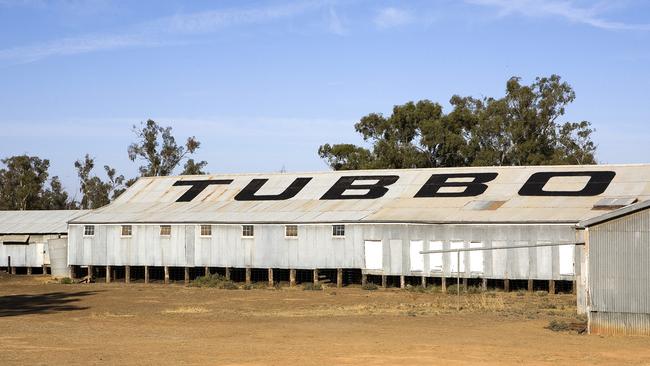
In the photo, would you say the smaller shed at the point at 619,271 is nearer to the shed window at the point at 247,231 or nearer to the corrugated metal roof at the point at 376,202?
the corrugated metal roof at the point at 376,202

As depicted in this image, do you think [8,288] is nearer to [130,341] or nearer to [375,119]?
[130,341]

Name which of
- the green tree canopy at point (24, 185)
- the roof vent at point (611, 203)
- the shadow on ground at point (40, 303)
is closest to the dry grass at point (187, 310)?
the shadow on ground at point (40, 303)

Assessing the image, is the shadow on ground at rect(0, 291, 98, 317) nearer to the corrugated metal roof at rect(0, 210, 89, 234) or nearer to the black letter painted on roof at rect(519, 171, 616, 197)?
the corrugated metal roof at rect(0, 210, 89, 234)

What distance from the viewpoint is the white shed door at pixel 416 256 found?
175 ft

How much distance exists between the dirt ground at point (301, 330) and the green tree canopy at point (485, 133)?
46.2 m

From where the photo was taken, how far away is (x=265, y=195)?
6359 cm

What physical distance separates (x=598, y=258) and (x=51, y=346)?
16.5 m

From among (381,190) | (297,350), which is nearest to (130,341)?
(297,350)

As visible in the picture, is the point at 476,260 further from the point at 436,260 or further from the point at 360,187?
the point at 360,187

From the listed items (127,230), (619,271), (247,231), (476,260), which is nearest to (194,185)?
(127,230)

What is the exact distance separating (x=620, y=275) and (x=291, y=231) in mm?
28434

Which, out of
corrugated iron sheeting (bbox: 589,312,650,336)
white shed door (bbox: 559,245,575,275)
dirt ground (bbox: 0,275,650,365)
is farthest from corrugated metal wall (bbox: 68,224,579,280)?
corrugated iron sheeting (bbox: 589,312,650,336)

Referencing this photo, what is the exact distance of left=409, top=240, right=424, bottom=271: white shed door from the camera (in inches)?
2104

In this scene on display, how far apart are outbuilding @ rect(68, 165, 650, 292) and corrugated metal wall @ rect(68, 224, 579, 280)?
0.06m
